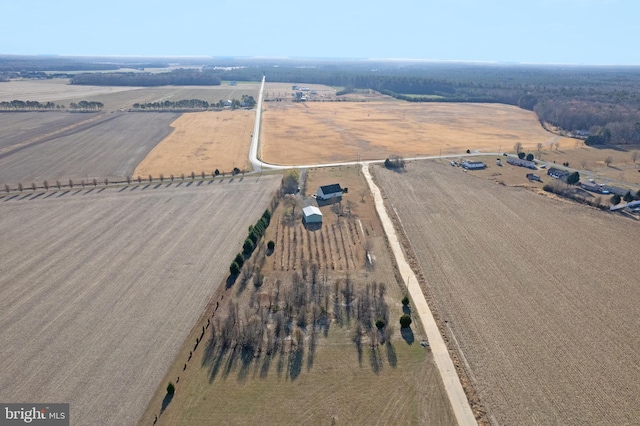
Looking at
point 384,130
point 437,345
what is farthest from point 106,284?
point 384,130

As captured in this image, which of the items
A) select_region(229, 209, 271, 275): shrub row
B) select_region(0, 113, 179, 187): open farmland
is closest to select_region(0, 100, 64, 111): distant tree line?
select_region(0, 113, 179, 187): open farmland

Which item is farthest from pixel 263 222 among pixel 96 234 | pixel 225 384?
pixel 225 384

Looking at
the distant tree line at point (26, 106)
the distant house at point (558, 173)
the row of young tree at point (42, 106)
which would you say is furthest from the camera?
the row of young tree at point (42, 106)

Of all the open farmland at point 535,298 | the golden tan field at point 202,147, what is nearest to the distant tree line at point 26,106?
the golden tan field at point 202,147

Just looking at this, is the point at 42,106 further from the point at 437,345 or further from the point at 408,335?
the point at 437,345

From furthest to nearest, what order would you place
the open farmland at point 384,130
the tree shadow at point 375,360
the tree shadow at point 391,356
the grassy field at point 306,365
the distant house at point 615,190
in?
the open farmland at point 384,130, the distant house at point 615,190, the tree shadow at point 391,356, the tree shadow at point 375,360, the grassy field at point 306,365

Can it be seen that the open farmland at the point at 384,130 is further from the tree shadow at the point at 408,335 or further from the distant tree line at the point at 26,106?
the distant tree line at the point at 26,106
